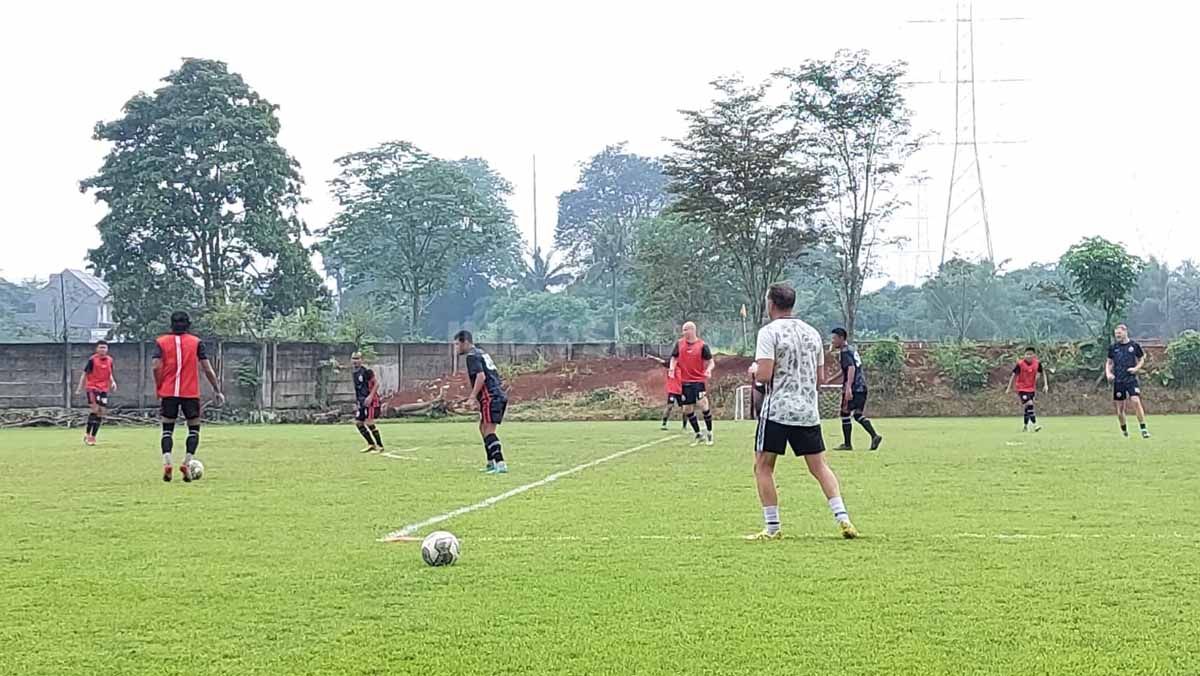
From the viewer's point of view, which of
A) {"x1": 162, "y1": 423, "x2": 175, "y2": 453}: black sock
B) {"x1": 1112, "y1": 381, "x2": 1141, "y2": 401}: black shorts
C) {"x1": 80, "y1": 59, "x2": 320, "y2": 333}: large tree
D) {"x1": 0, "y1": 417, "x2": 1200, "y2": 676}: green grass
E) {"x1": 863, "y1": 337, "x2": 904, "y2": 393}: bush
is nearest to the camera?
{"x1": 0, "y1": 417, "x2": 1200, "y2": 676}: green grass

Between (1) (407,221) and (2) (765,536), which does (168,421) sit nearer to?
(2) (765,536)

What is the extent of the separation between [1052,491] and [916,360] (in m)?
35.6

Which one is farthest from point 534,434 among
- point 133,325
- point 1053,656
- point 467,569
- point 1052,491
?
point 133,325

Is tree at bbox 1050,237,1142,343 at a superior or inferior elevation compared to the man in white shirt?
superior

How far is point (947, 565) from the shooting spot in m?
8.69

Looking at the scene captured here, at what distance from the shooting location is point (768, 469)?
1027 centimetres

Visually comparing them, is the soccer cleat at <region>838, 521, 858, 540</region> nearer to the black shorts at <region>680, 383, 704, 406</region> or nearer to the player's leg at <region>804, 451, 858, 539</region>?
the player's leg at <region>804, 451, 858, 539</region>

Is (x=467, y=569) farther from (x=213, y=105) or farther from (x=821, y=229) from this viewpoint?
(x=213, y=105)

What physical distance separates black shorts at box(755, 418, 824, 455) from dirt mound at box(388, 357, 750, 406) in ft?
119

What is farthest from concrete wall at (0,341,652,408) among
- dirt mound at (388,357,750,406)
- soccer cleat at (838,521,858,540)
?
soccer cleat at (838,521,858,540)

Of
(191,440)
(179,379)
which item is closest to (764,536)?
(191,440)

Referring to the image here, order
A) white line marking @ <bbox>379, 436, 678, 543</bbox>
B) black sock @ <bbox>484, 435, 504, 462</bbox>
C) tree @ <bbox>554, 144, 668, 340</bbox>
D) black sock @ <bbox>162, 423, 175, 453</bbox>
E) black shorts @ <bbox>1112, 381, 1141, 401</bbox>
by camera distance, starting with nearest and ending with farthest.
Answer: white line marking @ <bbox>379, 436, 678, 543</bbox>, black sock @ <bbox>162, 423, 175, 453</bbox>, black sock @ <bbox>484, 435, 504, 462</bbox>, black shorts @ <bbox>1112, 381, 1141, 401</bbox>, tree @ <bbox>554, 144, 668, 340</bbox>

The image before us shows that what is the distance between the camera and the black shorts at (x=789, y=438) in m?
10.2

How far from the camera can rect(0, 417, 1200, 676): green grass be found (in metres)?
6.20
